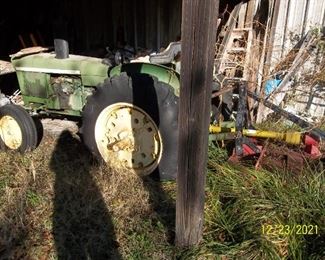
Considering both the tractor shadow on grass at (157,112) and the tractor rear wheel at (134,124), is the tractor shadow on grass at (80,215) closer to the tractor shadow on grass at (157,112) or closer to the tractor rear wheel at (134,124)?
the tractor rear wheel at (134,124)

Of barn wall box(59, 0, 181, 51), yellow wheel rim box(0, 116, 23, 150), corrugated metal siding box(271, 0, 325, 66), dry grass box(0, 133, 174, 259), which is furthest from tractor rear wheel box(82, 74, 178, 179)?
barn wall box(59, 0, 181, 51)

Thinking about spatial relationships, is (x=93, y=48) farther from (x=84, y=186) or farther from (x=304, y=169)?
(x=304, y=169)

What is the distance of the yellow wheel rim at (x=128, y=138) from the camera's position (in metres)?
3.37

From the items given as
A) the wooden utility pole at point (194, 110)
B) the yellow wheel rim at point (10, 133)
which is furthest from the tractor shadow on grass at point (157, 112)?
the yellow wheel rim at point (10, 133)

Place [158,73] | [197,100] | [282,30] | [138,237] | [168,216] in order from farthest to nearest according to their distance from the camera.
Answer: [282,30], [158,73], [168,216], [138,237], [197,100]

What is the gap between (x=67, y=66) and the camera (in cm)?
397

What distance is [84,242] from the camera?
2.79m

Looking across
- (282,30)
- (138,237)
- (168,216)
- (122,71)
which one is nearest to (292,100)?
(282,30)

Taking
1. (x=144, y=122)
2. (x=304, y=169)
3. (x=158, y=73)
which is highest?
A: (x=158, y=73)

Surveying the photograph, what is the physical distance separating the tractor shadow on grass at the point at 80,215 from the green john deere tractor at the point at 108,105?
0.31 metres

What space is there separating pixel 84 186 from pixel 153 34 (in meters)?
4.49

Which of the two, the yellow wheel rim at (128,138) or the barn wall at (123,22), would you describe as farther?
the barn wall at (123,22)

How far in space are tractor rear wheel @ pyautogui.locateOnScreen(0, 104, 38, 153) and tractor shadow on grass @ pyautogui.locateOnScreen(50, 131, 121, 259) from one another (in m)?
0.33
